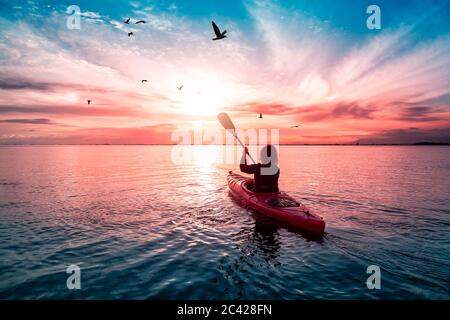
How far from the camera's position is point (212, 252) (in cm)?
1031

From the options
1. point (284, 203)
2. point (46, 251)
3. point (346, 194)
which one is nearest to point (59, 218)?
point (46, 251)

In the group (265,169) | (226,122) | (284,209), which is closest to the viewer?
(284,209)

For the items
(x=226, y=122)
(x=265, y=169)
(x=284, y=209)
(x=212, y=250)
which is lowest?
(x=212, y=250)

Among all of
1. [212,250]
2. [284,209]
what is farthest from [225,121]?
[212,250]

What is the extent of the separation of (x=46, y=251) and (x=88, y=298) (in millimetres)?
4328

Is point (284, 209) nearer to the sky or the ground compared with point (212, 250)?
nearer to the sky

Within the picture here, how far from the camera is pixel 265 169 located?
15469mm

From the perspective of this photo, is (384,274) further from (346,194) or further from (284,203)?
(346,194)

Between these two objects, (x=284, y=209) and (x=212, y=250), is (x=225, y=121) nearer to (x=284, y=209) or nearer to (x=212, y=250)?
(x=284, y=209)

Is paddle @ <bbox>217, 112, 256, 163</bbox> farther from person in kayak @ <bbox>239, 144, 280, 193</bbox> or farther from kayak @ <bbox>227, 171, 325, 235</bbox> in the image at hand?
kayak @ <bbox>227, 171, 325, 235</bbox>

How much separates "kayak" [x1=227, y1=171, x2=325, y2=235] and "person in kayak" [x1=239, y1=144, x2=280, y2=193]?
46 centimetres

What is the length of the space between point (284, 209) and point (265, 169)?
279 centimetres

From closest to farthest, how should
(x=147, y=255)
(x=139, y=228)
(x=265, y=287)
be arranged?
(x=265, y=287), (x=147, y=255), (x=139, y=228)
